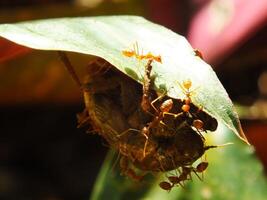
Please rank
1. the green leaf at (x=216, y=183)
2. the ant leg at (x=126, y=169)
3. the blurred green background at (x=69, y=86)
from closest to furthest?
the ant leg at (x=126, y=169), the green leaf at (x=216, y=183), the blurred green background at (x=69, y=86)

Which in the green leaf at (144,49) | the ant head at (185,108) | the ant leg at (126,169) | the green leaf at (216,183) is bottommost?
the green leaf at (216,183)

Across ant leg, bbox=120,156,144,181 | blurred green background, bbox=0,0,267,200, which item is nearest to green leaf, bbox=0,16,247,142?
ant leg, bbox=120,156,144,181

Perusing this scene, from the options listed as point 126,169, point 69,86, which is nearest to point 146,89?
point 126,169

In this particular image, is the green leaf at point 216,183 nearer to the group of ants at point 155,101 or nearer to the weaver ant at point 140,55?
the group of ants at point 155,101

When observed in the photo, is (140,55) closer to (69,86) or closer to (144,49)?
(144,49)

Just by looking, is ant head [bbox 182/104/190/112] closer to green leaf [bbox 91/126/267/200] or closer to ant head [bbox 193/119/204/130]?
ant head [bbox 193/119/204/130]

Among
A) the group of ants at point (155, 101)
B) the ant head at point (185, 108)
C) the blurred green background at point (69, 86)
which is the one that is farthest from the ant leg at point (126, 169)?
the blurred green background at point (69, 86)
